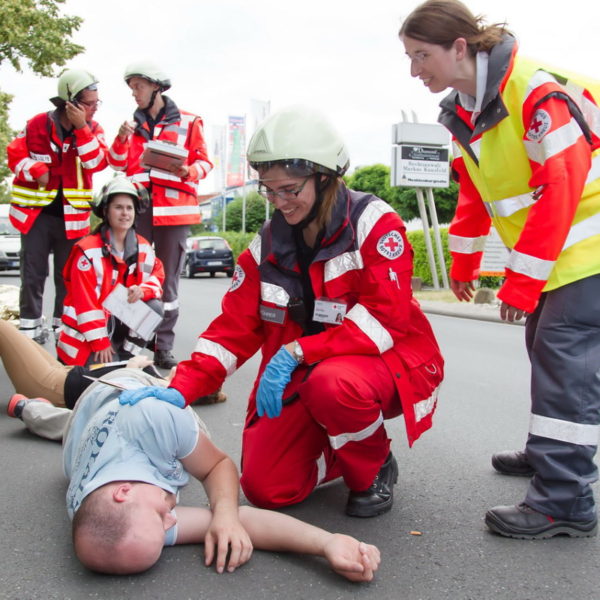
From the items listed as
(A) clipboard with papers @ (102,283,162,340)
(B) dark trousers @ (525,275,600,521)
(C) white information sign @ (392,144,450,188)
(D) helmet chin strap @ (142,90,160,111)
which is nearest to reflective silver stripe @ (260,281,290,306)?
(B) dark trousers @ (525,275,600,521)

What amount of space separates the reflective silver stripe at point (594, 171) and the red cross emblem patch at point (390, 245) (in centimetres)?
72

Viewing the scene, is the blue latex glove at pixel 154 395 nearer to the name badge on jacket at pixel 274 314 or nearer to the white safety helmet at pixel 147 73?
the name badge on jacket at pixel 274 314

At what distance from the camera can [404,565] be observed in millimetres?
2559

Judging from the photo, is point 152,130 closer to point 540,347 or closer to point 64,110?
point 64,110

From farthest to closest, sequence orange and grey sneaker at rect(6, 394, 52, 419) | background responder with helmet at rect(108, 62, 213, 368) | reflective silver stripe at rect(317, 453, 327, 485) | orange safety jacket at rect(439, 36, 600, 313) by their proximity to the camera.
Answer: background responder with helmet at rect(108, 62, 213, 368), orange and grey sneaker at rect(6, 394, 52, 419), reflective silver stripe at rect(317, 453, 327, 485), orange safety jacket at rect(439, 36, 600, 313)

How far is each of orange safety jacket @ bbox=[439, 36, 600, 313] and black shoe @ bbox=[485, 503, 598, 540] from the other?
0.75m

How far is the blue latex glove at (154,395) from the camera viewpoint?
2721 millimetres

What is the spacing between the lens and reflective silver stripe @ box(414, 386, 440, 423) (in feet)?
9.82

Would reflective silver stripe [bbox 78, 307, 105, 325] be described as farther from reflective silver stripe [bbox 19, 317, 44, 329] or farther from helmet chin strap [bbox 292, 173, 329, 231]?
helmet chin strap [bbox 292, 173, 329, 231]

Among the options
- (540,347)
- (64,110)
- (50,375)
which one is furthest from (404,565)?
(64,110)

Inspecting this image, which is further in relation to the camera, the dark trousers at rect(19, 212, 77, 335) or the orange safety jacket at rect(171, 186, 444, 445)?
the dark trousers at rect(19, 212, 77, 335)

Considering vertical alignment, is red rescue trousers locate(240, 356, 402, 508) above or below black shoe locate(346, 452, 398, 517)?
above

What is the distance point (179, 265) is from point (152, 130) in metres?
1.09

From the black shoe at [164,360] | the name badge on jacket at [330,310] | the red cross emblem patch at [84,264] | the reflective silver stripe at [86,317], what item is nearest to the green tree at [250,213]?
the black shoe at [164,360]
